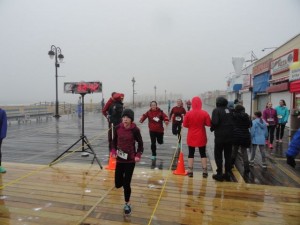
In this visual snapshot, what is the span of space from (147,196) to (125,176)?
894 mm

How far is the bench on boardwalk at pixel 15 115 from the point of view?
18.8 m

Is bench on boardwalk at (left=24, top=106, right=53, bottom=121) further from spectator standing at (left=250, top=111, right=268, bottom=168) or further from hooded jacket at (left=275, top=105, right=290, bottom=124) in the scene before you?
spectator standing at (left=250, top=111, right=268, bottom=168)

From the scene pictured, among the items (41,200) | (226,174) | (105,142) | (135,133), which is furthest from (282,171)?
(105,142)

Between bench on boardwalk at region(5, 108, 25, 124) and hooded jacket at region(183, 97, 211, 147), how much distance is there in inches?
651

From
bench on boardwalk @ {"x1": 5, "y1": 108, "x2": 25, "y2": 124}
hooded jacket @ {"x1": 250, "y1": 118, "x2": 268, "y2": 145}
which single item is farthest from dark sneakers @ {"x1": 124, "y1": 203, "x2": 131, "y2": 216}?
bench on boardwalk @ {"x1": 5, "y1": 108, "x2": 25, "y2": 124}

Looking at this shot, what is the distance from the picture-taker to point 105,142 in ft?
37.5

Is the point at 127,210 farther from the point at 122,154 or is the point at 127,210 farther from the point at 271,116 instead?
the point at 271,116

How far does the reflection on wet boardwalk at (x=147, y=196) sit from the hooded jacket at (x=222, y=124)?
0.97 metres

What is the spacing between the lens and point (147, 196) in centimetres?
484

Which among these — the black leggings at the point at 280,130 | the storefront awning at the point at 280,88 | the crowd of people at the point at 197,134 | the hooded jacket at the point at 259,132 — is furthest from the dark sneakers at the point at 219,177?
the storefront awning at the point at 280,88

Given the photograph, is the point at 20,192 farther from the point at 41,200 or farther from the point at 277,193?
the point at 277,193

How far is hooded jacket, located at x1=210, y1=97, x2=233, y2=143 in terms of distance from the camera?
575cm

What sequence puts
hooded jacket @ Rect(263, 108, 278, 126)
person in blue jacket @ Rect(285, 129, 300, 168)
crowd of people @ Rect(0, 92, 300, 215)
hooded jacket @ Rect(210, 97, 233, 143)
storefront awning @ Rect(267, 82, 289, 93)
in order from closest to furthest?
person in blue jacket @ Rect(285, 129, 300, 168), crowd of people @ Rect(0, 92, 300, 215), hooded jacket @ Rect(210, 97, 233, 143), hooded jacket @ Rect(263, 108, 278, 126), storefront awning @ Rect(267, 82, 289, 93)

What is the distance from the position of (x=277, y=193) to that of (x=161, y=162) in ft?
11.0
